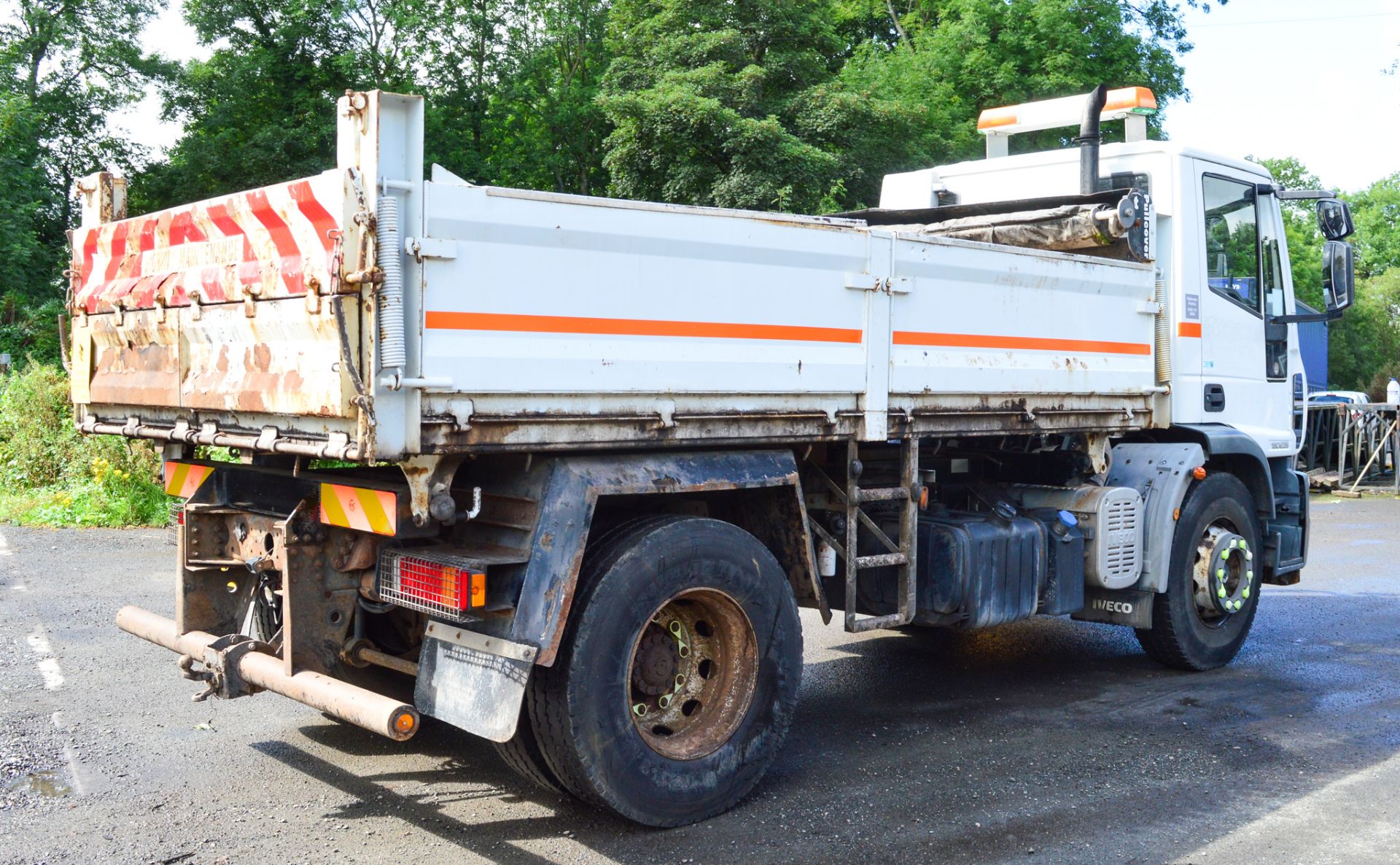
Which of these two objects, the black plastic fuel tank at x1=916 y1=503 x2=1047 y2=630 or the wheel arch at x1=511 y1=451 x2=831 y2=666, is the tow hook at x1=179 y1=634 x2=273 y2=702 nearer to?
the wheel arch at x1=511 y1=451 x2=831 y2=666

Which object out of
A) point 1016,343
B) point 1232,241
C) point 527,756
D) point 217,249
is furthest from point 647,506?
point 1232,241

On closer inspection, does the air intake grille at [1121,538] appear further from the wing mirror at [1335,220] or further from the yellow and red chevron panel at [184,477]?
the yellow and red chevron panel at [184,477]

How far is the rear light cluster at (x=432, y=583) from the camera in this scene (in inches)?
160

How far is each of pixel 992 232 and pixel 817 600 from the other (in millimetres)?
2910

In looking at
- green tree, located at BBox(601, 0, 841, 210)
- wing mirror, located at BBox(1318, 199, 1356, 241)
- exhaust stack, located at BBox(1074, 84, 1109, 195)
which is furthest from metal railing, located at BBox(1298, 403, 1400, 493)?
exhaust stack, located at BBox(1074, 84, 1109, 195)

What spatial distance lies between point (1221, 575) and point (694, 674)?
12.4ft

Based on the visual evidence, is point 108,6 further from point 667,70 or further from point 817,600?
point 817,600

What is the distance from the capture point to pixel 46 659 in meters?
6.96

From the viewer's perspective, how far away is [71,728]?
5.67 metres

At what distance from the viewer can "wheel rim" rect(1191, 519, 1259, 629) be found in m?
7.04

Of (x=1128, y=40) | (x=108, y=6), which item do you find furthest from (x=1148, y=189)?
(x=108, y=6)

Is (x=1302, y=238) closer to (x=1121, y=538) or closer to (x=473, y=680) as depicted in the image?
(x=1121, y=538)

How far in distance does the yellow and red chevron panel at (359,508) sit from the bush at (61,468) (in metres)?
8.05

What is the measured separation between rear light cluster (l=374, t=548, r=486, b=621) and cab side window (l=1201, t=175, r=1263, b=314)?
5.01 metres
